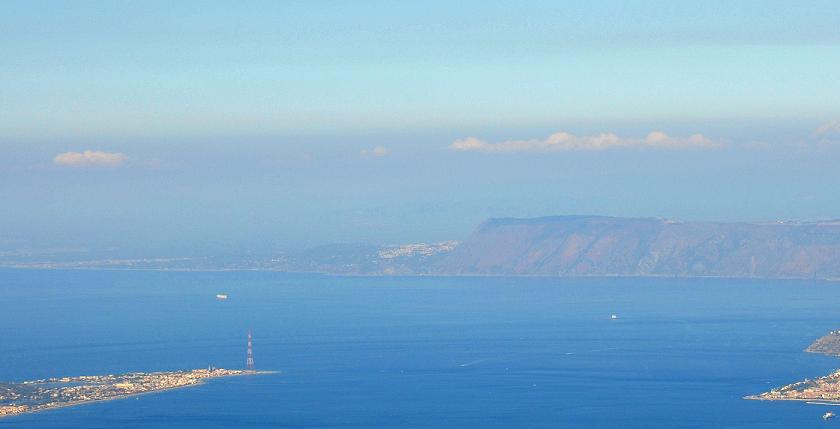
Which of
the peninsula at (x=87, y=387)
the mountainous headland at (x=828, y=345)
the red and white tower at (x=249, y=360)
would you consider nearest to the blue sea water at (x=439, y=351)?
the red and white tower at (x=249, y=360)

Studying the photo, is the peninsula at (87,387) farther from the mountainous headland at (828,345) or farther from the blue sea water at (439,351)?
the mountainous headland at (828,345)

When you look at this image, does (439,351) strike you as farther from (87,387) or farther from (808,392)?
(808,392)

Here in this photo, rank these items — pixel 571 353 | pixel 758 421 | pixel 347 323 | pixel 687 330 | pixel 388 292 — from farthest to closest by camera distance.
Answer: pixel 388 292 → pixel 347 323 → pixel 687 330 → pixel 571 353 → pixel 758 421

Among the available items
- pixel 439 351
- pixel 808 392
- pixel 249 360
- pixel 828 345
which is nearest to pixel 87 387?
pixel 249 360

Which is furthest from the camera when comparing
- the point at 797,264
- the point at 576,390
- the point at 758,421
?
the point at 797,264

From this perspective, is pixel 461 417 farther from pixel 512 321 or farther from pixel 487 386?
pixel 512 321

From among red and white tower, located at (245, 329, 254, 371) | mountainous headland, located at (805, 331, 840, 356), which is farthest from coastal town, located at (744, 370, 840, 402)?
red and white tower, located at (245, 329, 254, 371)

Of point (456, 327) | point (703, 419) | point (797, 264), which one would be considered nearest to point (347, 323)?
point (456, 327)
